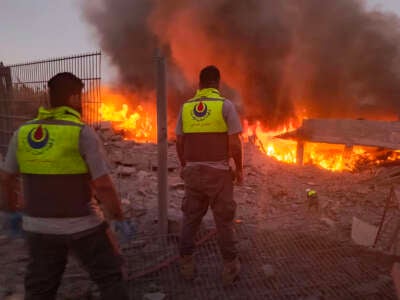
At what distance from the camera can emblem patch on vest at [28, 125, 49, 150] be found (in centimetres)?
209

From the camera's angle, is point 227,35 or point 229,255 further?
point 227,35

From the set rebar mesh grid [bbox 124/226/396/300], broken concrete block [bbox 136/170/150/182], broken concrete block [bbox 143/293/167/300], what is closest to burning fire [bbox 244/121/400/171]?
broken concrete block [bbox 136/170/150/182]

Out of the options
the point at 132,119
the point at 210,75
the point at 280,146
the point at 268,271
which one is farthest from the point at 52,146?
the point at 132,119

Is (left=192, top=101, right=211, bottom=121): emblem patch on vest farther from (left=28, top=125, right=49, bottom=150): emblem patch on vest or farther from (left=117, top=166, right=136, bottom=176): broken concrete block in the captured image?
(left=117, top=166, right=136, bottom=176): broken concrete block

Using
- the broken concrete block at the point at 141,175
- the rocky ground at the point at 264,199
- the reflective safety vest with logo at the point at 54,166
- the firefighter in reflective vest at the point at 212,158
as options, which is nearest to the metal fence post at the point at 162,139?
the rocky ground at the point at 264,199

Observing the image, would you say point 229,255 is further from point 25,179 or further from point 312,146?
point 312,146

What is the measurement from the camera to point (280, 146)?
13.5 metres

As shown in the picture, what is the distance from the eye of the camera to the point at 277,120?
18.3m

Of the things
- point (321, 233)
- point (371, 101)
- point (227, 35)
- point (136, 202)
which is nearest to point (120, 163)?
point (136, 202)

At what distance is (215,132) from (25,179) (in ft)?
5.17

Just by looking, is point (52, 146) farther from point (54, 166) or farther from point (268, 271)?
point (268, 271)

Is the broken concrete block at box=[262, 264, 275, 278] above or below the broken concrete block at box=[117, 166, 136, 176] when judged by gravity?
below

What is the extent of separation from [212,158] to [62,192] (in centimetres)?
142

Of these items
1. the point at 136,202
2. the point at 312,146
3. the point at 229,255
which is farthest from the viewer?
the point at 312,146
